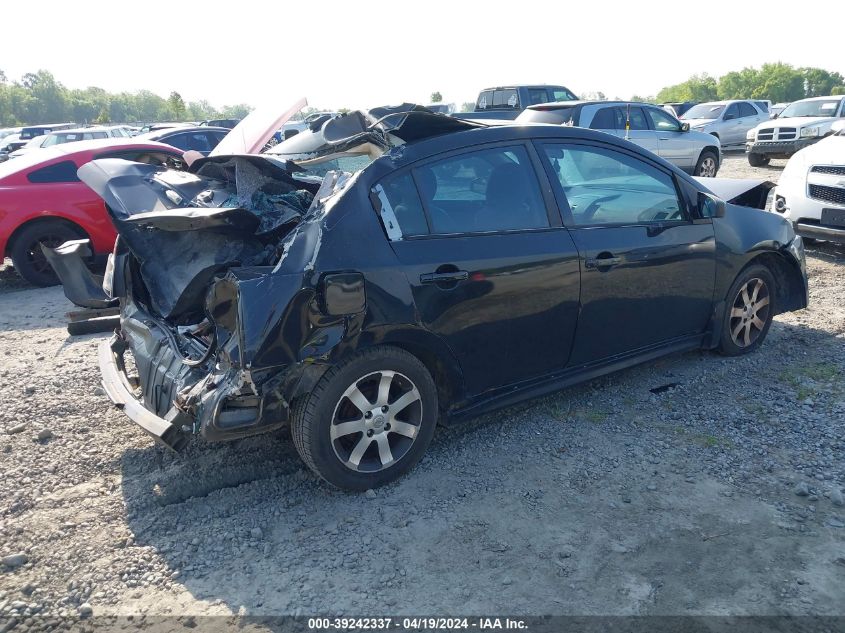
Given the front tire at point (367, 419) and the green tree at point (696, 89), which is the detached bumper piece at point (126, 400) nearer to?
the front tire at point (367, 419)

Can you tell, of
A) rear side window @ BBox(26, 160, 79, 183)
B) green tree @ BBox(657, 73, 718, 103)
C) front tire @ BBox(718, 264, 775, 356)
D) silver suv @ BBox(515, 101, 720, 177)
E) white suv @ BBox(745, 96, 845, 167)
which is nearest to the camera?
front tire @ BBox(718, 264, 775, 356)

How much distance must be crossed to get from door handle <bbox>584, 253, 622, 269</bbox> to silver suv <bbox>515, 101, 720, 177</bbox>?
321 inches

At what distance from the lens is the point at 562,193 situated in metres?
3.96

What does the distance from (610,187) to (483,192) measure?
1.01 m

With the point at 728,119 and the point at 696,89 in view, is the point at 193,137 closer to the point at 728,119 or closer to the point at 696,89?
the point at 728,119

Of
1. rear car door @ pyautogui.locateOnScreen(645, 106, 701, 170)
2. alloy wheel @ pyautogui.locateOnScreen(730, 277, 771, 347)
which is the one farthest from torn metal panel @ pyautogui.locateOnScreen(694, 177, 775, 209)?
rear car door @ pyautogui.locateOnScreen(645, 106, 701, 170)

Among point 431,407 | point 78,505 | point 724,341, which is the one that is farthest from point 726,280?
point 78,505

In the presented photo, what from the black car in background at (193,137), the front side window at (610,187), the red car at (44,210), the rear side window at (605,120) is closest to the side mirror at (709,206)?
the front side window at (610,187)

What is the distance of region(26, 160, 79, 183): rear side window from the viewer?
8.02 meters

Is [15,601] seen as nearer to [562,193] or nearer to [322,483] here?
[322,483]

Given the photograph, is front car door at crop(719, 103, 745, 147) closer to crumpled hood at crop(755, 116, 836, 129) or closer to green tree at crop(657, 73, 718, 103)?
crumpled hood at crop(755, 116, 836, 129)

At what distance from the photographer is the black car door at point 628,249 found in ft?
13.1

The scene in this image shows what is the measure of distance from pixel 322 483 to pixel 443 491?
67 cm

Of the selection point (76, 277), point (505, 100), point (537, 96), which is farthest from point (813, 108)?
point (76, 277)
